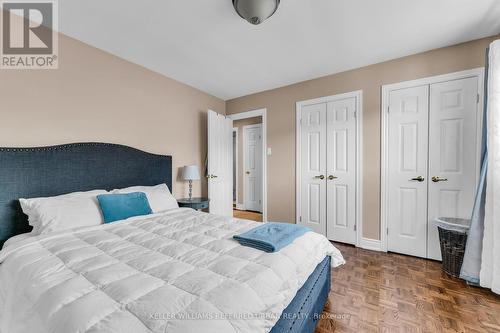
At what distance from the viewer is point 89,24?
6.81 ft

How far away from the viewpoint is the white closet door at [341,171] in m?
3.07

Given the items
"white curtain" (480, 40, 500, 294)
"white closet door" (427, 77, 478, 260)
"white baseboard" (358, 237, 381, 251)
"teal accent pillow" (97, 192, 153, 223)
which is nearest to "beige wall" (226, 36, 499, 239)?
"white baseboard" (358, 237, 381, 251)

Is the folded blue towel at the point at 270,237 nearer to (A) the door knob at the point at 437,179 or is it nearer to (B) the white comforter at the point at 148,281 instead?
(B) the white comforter at the point at 148,281

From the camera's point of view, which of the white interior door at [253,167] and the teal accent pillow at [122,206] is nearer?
the teal accent pillow at [122,206]

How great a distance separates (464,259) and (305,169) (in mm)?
2018

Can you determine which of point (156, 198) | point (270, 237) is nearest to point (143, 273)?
point (270, 237)

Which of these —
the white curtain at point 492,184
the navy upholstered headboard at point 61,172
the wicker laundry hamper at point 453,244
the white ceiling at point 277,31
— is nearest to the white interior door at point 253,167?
the white ceiling at point 277,31

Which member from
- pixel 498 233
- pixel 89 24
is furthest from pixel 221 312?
pixel 89 24

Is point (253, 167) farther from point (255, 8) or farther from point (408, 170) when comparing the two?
point (255, 8)

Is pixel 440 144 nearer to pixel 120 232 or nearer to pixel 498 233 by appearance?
pixel 498 233

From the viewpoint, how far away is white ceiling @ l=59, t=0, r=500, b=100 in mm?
1869

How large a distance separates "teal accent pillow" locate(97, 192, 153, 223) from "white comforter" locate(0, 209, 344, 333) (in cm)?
28

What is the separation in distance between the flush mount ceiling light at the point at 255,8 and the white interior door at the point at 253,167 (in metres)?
3.59

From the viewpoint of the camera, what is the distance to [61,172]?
211 cm
